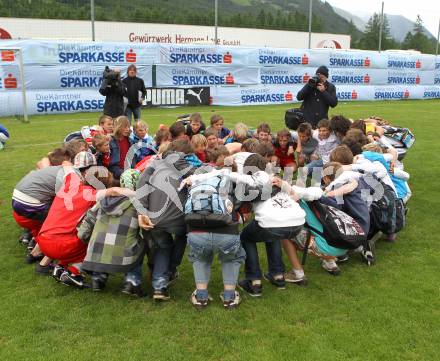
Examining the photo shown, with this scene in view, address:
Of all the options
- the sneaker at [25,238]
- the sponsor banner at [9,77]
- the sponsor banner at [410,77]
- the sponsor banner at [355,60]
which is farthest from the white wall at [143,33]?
the sneaker at [25,238]

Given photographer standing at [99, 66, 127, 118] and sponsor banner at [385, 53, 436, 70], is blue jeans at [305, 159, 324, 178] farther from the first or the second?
sponsor banner at [385, 53, 436, 70]

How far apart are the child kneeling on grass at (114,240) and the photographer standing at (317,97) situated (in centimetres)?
512

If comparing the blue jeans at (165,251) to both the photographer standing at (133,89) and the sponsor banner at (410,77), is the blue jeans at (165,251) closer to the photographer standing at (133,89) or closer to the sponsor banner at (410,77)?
the photographer standing at (133,89)

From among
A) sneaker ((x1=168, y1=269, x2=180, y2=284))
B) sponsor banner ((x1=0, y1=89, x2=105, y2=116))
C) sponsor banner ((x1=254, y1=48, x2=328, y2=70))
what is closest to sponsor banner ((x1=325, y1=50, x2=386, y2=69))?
sponsor banner ((x1=254, y1=48, x2=328, y2=70))

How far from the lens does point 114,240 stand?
3988 mm

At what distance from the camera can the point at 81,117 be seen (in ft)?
53.1

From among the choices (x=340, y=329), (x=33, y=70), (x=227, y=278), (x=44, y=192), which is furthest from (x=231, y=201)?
(x=33, y=70)

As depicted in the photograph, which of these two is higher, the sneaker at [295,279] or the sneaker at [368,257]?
the sneaker at [368,257]

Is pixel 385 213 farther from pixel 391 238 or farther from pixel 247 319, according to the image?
pixel 247 319

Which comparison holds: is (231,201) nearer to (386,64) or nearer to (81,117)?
(81,117)

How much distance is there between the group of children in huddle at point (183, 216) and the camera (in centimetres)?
397

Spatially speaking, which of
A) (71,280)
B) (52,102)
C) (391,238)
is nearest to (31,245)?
(71,280)

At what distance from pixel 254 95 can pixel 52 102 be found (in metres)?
8.71

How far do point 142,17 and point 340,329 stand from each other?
37412 millimetres
